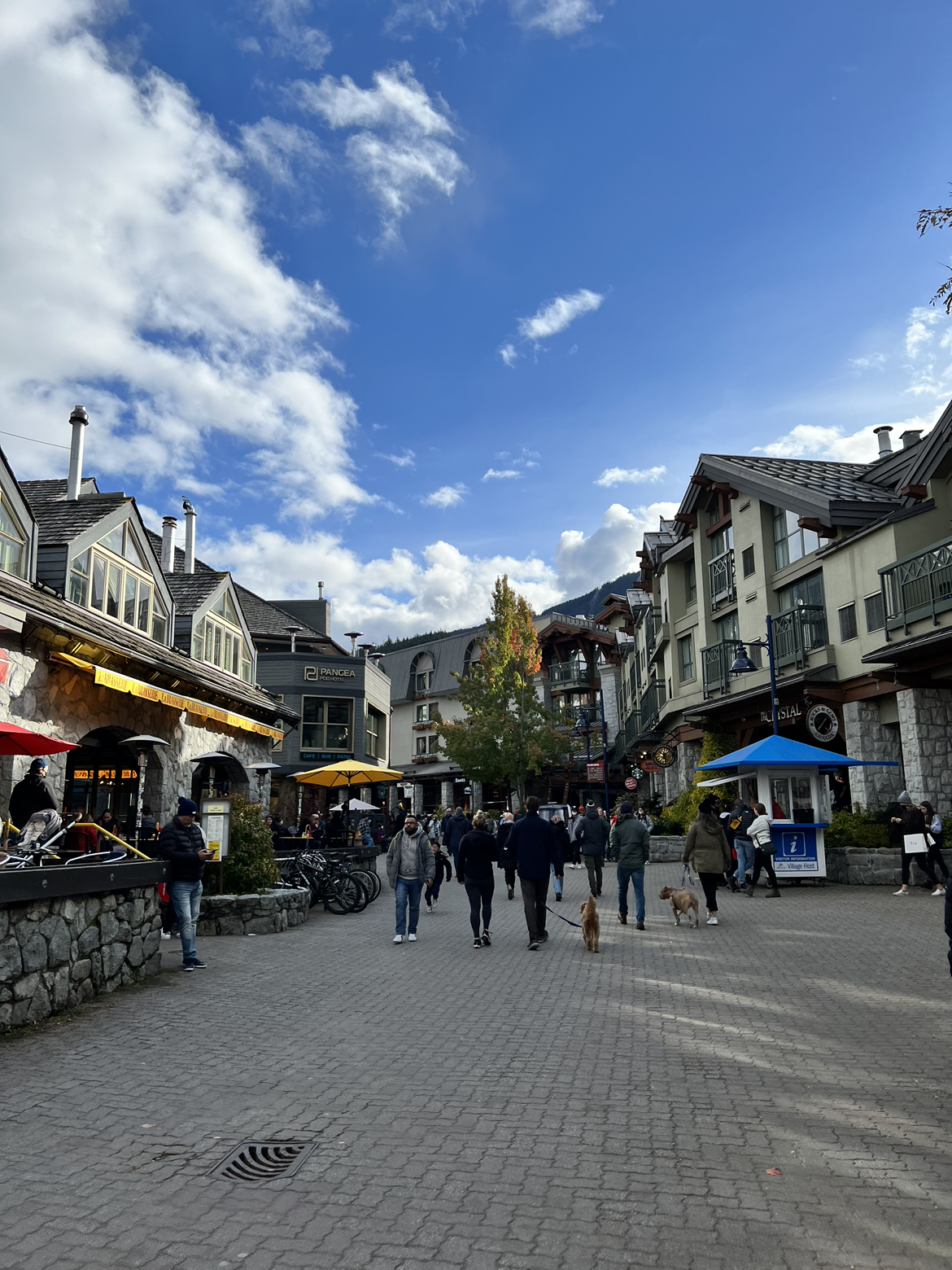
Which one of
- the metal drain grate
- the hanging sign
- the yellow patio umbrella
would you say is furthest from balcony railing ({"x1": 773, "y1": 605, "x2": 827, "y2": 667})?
the metal drain grate

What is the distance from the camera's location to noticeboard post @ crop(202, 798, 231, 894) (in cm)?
1401

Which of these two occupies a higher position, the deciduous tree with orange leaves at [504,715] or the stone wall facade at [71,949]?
the deciduous tree with orange leaves at [504,715]

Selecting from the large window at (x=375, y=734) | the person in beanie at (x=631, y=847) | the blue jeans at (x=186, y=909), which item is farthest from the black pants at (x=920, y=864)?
the large window at (x=375, y=734)

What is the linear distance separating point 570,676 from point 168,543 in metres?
32.5

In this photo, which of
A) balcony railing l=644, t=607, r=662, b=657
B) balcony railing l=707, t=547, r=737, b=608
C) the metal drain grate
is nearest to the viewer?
the metal drain grate

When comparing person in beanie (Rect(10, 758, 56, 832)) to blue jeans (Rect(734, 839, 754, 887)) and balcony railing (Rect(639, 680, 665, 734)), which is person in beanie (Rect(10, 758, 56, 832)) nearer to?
blue jeans (Rect(734, 839, 754, 887))

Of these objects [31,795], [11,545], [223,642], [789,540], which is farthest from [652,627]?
[31,795]

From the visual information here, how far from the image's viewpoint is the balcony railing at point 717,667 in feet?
98.4

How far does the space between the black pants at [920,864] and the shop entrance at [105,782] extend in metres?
14.9

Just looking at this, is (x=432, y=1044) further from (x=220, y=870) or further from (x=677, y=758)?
(x=677, y=758)

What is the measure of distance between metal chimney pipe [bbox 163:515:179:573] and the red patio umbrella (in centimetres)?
1509

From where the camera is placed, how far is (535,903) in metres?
12.1

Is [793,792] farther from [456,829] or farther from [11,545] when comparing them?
[11,545]

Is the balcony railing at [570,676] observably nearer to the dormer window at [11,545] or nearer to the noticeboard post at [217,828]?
the noticeboard post at [217,828]
